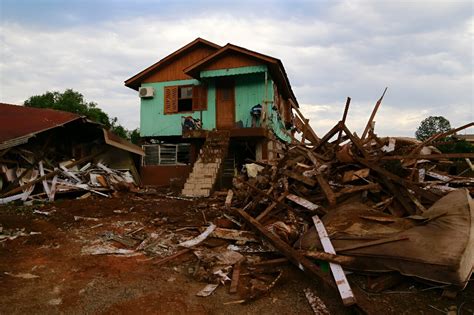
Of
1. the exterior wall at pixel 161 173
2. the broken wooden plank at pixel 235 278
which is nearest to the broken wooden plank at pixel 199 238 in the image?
the broken wooden plank at pixel 235 278

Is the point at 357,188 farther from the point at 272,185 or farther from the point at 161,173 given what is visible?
the point at 161,173

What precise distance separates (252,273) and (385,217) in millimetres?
2191

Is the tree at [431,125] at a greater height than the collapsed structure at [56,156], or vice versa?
the tree at [431,125]

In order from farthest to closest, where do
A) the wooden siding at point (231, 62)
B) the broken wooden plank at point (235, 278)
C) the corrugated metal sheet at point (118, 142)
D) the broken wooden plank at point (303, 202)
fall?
the wooden siding at point (231, 62), the corrugated metal sheet at point (118, 142), the broken wooden plank at point (303, 202), the broken wooden plank at point (235, 278)

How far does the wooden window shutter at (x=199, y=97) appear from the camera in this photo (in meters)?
15.5

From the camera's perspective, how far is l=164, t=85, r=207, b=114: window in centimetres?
1580

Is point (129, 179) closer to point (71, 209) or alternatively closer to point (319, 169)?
point (71, 209)

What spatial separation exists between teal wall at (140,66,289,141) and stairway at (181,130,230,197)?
5.09ft

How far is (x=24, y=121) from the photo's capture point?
430 inches

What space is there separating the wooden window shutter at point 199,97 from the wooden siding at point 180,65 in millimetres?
970

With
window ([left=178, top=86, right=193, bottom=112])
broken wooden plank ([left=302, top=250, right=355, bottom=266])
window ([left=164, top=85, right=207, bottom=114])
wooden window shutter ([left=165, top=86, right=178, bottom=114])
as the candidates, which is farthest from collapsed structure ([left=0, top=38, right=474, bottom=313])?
wooden window shutter ([left=165, top=86, right=178, bottom=114])

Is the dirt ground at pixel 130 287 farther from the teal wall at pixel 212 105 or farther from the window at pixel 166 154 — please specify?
the window at pixel 166 154

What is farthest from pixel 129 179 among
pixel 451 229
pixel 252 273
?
pixel 451 229

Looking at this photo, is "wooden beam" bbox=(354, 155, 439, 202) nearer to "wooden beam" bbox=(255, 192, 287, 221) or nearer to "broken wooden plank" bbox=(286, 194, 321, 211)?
"broken wooden plank" bbox=(286, 194, 321, 211)
